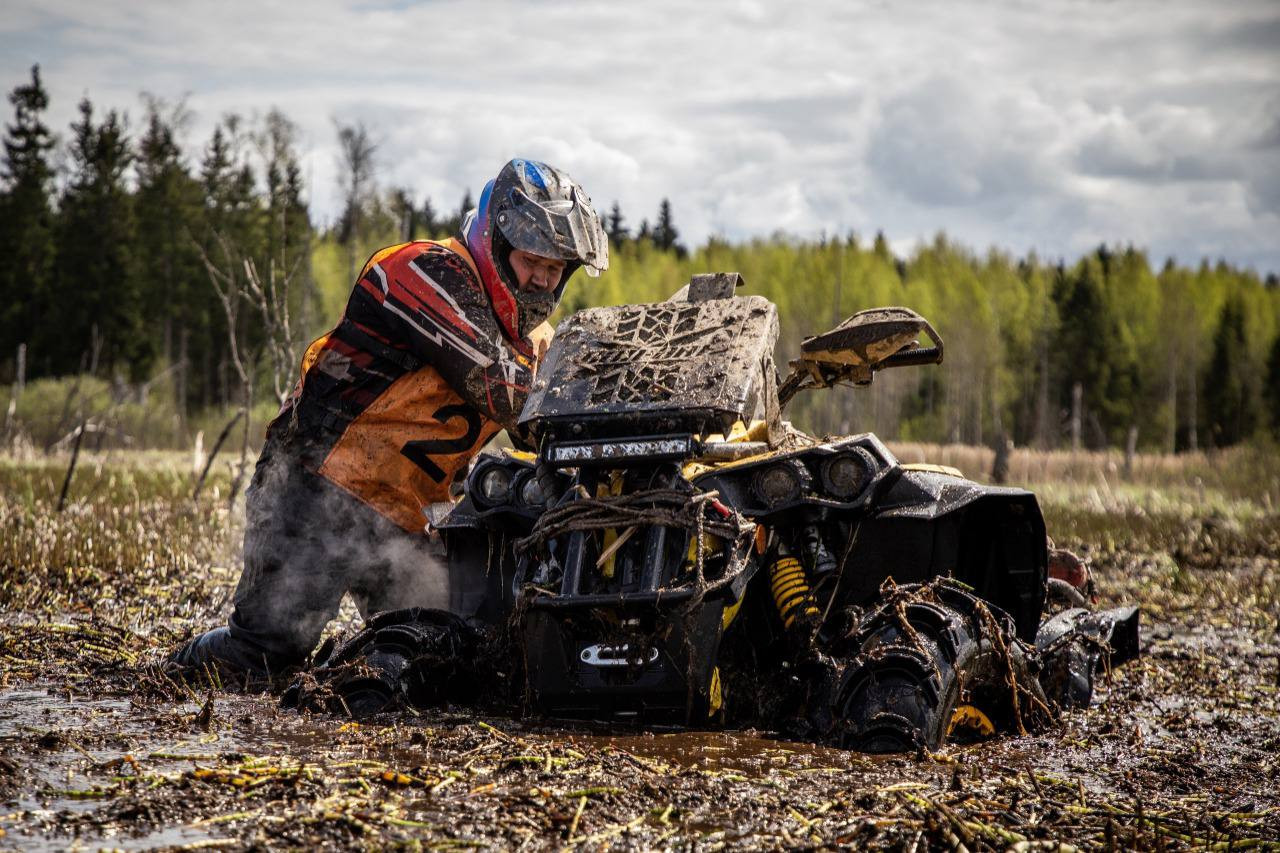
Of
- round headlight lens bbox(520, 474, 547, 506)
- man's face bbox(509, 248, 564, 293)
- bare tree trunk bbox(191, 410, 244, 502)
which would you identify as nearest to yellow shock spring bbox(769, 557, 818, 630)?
→ round headlight lens bbox(520, 474, 547, 506)

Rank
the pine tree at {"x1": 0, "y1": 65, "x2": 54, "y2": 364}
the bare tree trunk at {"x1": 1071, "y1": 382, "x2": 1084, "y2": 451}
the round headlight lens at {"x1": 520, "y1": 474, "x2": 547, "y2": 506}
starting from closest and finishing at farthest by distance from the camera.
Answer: the round headlight lens at {"x1": 520, "y1": 474, "x2": 547, "y2": 506} → the bare tree trunk at {"x1": 1071, "y1": 382, "x2": 1084, "y2": 451} → the pine tree at {"x1": 0, "y1": 65, "x2": 54, "y2": 364}

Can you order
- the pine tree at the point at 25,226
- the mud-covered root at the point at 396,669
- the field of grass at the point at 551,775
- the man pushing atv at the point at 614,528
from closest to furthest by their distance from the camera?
the field of grass at the point at 551,775
the man pushing atv at the point at 614,528
the mud-covered root at the point at 396,669
the pine tree at the point at 25,226

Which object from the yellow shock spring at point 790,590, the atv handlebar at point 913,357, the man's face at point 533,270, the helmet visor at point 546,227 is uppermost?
the helmet visor at point 546,227

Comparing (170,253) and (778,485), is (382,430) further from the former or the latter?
(170,253)

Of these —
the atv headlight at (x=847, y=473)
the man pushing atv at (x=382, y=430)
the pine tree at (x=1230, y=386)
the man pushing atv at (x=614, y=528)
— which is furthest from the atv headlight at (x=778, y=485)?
the pine tree at (x=1230, y=386)

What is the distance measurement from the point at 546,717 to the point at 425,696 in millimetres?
517

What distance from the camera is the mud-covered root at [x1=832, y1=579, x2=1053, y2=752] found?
4.97 metres

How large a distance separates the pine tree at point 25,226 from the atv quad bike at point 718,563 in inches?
1941

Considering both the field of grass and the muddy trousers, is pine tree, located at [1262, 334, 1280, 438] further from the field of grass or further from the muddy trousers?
Result: the muddy trousers

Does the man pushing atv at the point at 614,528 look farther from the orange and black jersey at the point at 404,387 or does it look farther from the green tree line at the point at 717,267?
the green tree line at the point at 717,267

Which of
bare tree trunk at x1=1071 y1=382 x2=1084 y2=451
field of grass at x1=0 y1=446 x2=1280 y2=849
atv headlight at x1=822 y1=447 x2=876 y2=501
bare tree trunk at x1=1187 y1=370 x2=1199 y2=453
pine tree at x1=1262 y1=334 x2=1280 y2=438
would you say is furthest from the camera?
pine tree at x1=1262 y1=334 x2=1280 y2=438

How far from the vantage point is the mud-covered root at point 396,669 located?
535 cm

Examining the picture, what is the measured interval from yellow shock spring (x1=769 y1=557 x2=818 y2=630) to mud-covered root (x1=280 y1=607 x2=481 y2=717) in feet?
4.01

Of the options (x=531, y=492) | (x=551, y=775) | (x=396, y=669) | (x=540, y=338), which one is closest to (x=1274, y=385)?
(x=540, y=338)
